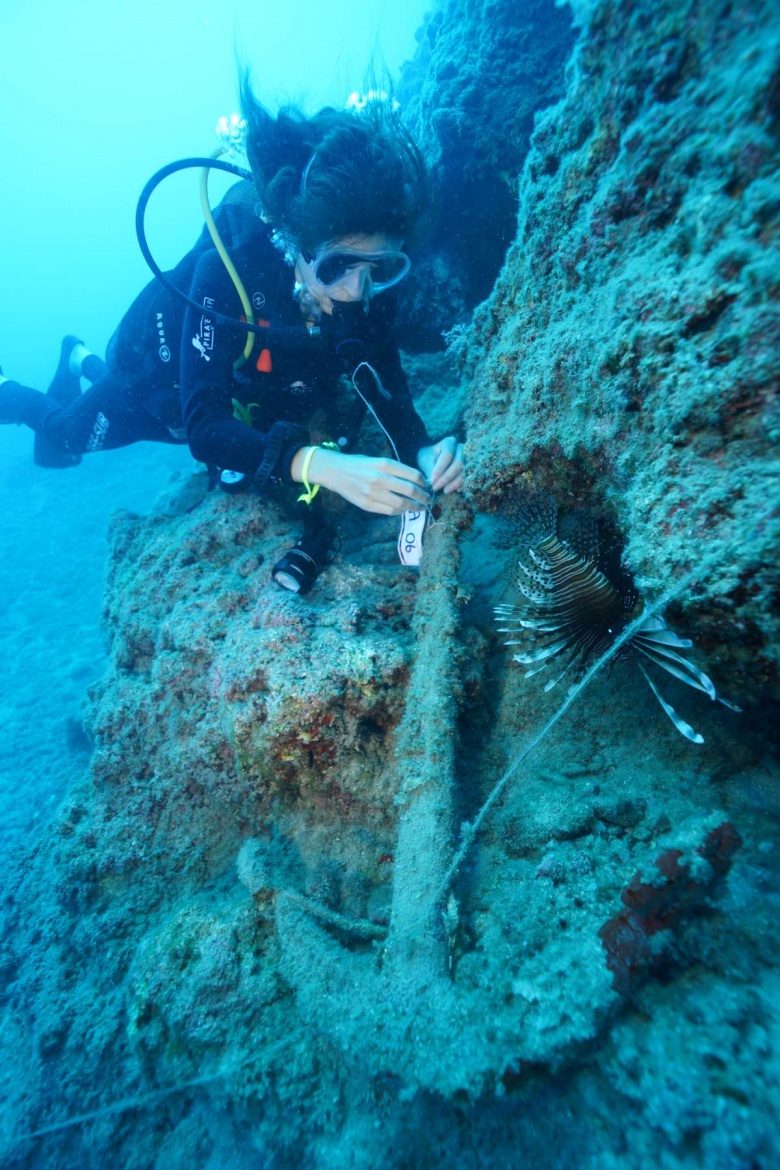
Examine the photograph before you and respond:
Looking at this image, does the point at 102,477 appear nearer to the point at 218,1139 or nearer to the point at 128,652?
the point at 128,652

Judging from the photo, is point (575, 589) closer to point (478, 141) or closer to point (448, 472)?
point (448, 472)

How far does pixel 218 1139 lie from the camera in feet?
4.58

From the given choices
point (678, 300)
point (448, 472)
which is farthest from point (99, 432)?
point (678, 300)

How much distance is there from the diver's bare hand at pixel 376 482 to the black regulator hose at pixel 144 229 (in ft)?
3.56

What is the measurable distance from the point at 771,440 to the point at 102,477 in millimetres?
15171

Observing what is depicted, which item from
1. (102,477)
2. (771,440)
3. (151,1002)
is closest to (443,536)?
(771,440)

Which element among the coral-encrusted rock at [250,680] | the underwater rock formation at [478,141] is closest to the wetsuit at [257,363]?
the coral-encrusted rock at [250,680]

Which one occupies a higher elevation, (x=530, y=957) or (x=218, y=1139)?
(x=530, y=957)

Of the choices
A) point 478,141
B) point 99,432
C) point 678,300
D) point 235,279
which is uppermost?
point 478,141

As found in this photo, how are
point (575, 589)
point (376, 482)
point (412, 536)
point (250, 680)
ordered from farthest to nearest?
point (412, 536), point (376, 482), point (250, 680), point (575, 589)

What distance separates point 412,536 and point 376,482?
1.15 ft

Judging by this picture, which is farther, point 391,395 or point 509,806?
point 391,395

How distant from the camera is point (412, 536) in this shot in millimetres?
2570

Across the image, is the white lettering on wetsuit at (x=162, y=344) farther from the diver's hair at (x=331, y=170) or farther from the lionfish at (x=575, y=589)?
the lionfish at (x=575, y=589)
